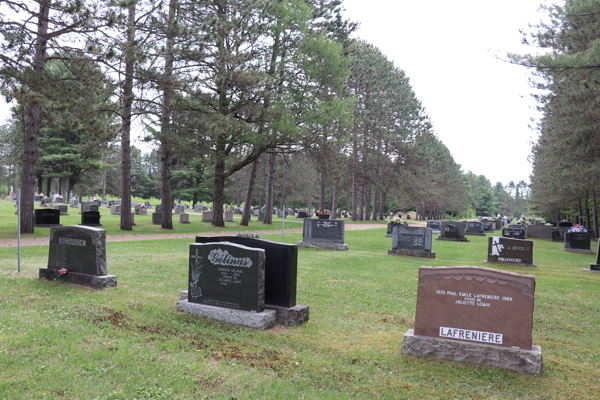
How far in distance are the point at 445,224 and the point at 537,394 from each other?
23678 mm

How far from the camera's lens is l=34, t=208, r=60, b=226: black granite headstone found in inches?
837

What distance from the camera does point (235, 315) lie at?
6.29 m

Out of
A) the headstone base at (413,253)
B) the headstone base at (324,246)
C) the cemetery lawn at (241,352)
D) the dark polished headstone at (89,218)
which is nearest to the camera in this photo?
the cemetery lawn at (241,352)

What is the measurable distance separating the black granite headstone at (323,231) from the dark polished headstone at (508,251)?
219 inches

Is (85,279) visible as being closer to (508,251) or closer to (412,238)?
(412,238)

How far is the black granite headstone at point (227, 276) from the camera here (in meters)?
6.27

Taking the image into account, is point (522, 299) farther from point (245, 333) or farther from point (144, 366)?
point (144, 366)

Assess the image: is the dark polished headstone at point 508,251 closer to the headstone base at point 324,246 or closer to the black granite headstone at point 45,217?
the headstone base at point 324,246

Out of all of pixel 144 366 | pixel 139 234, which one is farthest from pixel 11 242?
pixel 144 366

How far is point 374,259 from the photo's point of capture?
1507cm

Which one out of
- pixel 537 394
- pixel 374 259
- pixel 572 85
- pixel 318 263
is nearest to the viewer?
pixel 537 394

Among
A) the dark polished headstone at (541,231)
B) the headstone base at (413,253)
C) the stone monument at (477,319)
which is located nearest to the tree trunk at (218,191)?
the headstone base at (413,253)

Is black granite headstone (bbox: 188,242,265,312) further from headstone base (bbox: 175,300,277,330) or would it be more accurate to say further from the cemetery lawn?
the cemetery lawn

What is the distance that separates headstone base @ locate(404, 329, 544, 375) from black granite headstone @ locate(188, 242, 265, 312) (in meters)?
2.18
